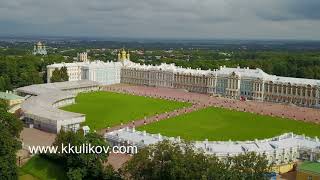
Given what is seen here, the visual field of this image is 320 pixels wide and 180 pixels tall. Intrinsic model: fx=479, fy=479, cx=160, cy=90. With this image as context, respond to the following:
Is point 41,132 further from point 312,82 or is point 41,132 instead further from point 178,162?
point 312,82

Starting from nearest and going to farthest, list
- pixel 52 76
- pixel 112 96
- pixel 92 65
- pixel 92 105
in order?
pixel 92 105
pixel 112 96
pixel 52 76
pixel 92 65

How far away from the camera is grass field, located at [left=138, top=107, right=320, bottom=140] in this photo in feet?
171

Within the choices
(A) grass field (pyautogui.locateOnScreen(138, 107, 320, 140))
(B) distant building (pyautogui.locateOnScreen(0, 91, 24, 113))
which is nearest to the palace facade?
(A) grass field (pyautogui.locateOnScreen(138, 107, 320, 140))

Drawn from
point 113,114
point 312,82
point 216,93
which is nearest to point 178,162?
point 113,114

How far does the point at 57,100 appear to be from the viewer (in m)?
67.9

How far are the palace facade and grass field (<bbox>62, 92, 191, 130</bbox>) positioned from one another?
14047 mm

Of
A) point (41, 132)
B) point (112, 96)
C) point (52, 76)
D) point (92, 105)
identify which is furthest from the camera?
point (52, 76)

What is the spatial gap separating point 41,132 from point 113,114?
45.0 feet

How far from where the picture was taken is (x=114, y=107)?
70.4m

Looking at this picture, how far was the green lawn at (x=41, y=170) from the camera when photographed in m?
37.2

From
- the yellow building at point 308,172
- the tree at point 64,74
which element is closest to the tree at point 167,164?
the yellow building at point 308,172

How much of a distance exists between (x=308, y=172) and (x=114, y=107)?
39858 millimetres

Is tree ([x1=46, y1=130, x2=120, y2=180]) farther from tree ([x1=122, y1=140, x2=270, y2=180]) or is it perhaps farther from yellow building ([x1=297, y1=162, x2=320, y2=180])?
yellow building ([x1=297, y1=162, x2=320, y2=180])

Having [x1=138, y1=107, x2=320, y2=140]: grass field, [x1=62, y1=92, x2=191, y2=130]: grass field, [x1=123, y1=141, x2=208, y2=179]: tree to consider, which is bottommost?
[x1=138, y1=107, x2=320, y2=140]: grass field
